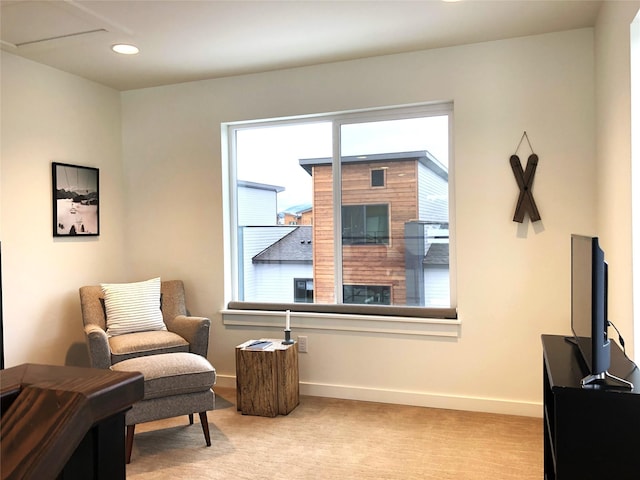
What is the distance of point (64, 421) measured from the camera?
46cm

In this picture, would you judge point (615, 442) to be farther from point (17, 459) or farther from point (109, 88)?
point (109, 88)

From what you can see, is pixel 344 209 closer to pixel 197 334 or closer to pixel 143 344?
pixel 197 334

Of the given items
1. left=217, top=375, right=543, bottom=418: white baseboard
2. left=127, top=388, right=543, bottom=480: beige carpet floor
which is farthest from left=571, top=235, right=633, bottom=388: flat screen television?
left=217, top=375, right=543, bottom=418: white baseboard

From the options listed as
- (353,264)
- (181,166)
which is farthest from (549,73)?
(181,166)

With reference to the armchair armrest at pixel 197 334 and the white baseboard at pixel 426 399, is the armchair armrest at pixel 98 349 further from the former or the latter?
the white baseboard at pixel 426 399

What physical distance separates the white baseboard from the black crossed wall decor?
122cm

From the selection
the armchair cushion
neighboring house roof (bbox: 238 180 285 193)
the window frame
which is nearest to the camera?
the armchair cushion

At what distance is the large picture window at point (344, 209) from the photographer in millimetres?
3578

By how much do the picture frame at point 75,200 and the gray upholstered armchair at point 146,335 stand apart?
0.53 m

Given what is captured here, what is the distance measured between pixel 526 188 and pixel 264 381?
212 centimetres

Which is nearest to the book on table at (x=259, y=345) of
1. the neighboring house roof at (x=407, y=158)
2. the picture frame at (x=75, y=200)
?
the neighboring house roof at (x=407, y=158)

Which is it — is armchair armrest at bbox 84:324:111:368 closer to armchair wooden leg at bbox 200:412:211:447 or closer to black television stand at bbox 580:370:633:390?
armchair wooden leg at bbox 200:412:211:447

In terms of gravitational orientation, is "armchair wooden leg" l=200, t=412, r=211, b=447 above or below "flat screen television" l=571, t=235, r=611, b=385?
below

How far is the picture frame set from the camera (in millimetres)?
3676
